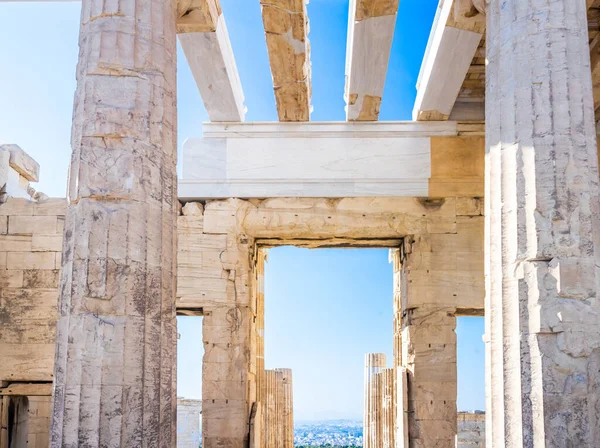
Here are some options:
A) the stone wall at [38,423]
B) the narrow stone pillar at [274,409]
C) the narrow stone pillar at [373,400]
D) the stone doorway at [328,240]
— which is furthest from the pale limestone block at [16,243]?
the narrow stone pillar at [373,400]

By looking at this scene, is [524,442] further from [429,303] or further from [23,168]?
[23,168]

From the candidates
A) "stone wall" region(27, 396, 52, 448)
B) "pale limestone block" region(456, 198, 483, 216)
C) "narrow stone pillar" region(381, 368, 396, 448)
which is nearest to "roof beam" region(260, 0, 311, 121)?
"pale limestone block" region(456, 198, 483, 216)

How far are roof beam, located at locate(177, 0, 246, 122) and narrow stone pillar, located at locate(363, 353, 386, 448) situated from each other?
1027 cm

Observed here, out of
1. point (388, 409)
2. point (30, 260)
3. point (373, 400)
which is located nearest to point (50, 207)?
point (30, 260)

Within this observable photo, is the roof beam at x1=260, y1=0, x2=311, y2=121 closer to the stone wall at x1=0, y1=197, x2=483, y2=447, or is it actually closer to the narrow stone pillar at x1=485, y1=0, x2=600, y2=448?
the stone wall at x1=0, y1=197, x2=483, y2=447

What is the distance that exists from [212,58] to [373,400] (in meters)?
12.2

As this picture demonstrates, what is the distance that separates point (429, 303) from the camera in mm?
11445

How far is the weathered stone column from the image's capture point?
623cm

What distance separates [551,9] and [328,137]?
5.79 meters

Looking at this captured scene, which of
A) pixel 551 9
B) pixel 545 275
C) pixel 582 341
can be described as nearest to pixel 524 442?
pixel 582 341

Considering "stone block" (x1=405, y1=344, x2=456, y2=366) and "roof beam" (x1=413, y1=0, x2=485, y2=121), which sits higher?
"roof beam" (x1=413, y1=0, x2=485, y2=121)

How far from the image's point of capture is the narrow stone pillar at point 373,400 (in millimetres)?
19516

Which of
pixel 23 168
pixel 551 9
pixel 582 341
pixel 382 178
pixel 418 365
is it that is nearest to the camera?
pixel 582 341

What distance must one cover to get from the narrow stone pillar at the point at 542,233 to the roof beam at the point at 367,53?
2.97 m
